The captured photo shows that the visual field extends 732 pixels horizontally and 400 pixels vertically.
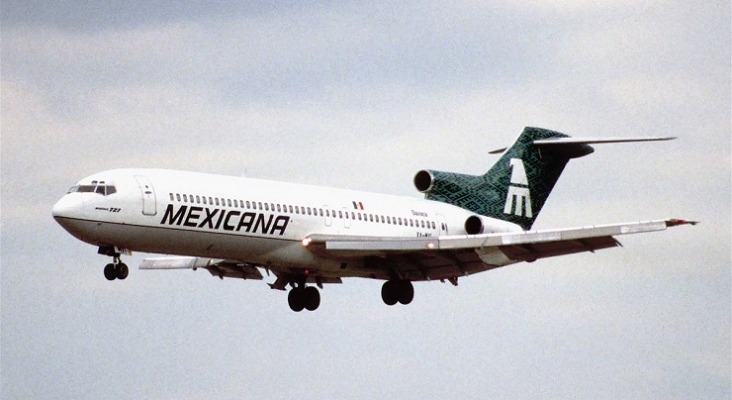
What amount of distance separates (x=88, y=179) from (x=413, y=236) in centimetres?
1209

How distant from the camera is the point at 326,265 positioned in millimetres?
52312

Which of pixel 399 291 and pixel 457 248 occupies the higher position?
pixel 457 248

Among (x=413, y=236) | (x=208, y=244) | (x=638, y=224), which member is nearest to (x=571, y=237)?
(x=638, y=224)

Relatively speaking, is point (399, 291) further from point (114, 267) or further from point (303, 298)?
point (114, 267)

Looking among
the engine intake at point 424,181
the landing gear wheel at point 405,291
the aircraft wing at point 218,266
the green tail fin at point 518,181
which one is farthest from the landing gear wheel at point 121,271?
the green tail fin at point 518,181

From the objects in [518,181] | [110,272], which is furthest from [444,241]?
[110,272]

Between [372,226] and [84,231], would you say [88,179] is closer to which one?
[84,231]

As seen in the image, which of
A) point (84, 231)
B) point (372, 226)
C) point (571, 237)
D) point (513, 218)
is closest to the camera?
point (84, 231)

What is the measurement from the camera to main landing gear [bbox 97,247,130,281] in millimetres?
47688

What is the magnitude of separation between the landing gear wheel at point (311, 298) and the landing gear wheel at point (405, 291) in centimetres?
288

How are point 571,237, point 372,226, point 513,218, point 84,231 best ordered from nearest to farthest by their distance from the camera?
1. point 84,231
2. point 571,237
3. point 372,226
4. point 513,218

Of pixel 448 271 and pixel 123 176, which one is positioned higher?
pixel 123 176

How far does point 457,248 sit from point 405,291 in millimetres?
3434

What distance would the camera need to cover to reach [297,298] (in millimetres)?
54875
